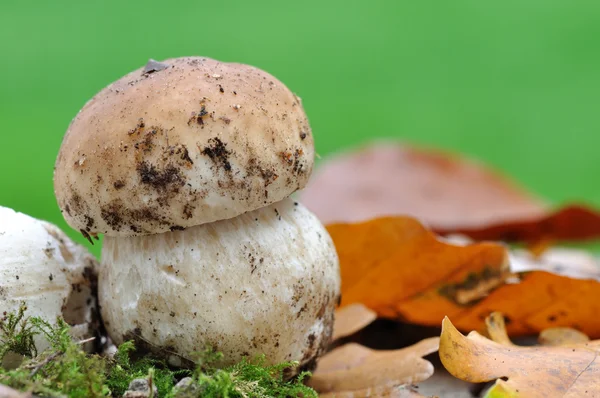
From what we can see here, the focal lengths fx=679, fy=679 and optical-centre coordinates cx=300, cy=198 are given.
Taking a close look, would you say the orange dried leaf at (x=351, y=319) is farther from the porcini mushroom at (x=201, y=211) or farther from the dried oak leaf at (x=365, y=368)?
the porcini mushroom at (x=201, y=211)

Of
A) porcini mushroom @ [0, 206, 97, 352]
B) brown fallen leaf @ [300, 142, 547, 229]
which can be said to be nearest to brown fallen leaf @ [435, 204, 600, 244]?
brown fallen leaf @ [300, 142, 547, 229]

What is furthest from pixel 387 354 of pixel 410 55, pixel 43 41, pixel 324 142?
pixel 43 41

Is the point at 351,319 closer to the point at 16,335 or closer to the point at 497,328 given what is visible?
the point at 497,328

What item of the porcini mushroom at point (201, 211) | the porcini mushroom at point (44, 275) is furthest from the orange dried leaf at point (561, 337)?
the porcini mushroom at point (44, 275)

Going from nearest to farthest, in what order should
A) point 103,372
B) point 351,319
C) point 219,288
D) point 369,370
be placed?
point 103,372, point 219,288, point 369,370, point 351,319

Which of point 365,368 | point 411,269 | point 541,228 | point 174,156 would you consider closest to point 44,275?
point 174,156
